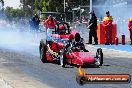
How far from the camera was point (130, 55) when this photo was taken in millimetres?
21062

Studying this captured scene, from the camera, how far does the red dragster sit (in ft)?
49.1

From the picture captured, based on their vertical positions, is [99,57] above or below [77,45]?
below

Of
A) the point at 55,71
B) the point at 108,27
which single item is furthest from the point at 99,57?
the point at 108,27

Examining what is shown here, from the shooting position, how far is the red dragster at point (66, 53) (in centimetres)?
1495

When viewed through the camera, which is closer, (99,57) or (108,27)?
(99,57)

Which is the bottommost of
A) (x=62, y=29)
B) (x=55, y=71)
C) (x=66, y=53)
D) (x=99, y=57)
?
(x=55, y=71)

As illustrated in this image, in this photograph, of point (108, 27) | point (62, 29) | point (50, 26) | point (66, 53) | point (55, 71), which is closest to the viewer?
point (55, 71)

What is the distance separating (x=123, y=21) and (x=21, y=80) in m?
29.4

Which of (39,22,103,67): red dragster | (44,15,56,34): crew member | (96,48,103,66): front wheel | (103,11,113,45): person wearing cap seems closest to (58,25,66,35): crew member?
(39,22,103,67): red dragster

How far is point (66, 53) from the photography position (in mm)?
15570

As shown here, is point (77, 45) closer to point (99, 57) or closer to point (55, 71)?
point (99, 57)

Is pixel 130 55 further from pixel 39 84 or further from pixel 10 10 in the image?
pixel 10 10

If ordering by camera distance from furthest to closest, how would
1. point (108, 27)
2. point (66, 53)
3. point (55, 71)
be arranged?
1. point (108, 27)
2. point (66, 53)
3. point (55, 71)

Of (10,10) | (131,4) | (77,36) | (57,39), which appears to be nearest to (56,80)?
(77,36)
